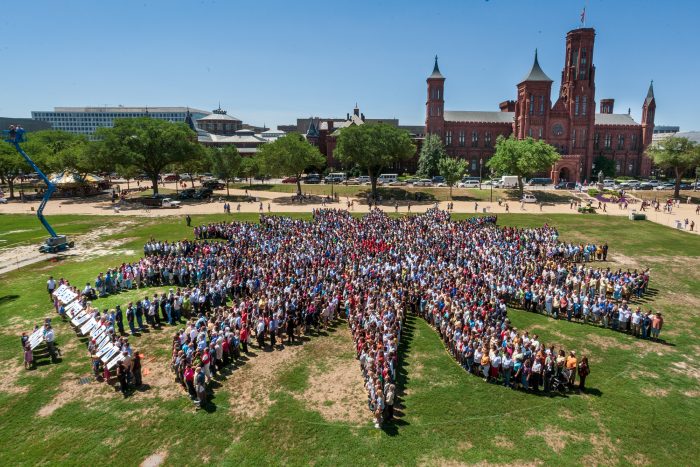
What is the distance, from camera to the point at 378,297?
753 inches

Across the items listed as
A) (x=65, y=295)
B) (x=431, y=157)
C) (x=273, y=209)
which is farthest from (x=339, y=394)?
(x=431, y=157)

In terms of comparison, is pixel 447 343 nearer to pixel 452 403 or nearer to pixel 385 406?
pixel 452 403

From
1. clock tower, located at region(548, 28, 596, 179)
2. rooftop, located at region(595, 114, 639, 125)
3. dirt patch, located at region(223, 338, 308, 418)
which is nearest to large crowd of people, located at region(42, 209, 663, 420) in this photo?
dirt patch, located at region(223, 338, 308, 418)

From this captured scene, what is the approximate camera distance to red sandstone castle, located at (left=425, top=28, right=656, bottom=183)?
3177 inches

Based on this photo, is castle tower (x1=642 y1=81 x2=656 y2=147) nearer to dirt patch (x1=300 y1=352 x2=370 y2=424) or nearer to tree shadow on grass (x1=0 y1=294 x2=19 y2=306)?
dirt patch (x1=300 y1=352 x2=370 y2=424)

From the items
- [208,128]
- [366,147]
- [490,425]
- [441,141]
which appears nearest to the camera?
[490,425]

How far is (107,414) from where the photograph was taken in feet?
42.7

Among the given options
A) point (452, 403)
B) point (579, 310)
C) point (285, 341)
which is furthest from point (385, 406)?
point (579, 310)

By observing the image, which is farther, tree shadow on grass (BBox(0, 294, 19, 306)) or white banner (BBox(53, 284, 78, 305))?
tree shadow on grass (BBox(0, 294, 19, 306))

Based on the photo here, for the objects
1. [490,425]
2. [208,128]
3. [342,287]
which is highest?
[208,128]

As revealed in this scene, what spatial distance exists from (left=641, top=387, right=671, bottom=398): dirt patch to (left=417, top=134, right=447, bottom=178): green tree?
70.3m

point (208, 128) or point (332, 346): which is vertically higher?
point (208, 128)

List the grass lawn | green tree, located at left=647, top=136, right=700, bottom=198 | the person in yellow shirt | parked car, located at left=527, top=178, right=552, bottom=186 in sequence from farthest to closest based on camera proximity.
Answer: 1. parked car, located at left=527, top=178, right=552, bottom=186
2. green tree, located at left=647, top=136, right=700, bottom=198
3. the person in yellow shirt
4. the grass lawn

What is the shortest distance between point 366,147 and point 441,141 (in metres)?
32.8
